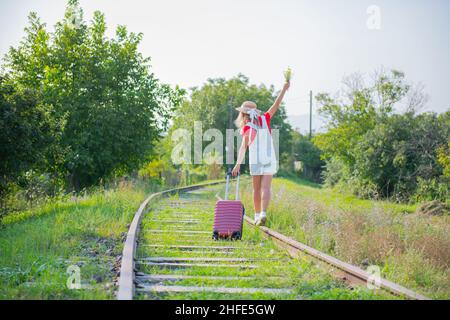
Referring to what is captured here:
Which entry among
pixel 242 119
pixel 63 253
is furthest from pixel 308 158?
pixel 63 253

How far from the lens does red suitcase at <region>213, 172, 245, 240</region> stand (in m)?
6.87

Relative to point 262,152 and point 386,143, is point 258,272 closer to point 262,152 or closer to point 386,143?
point 262,152

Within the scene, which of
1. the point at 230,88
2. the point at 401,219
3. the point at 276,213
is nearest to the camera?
the point at 401,219

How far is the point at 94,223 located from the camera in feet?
25.3

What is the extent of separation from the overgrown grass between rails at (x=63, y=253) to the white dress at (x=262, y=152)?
2.31 meters

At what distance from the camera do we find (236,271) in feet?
16.1

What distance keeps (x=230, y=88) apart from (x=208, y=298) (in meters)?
44.4

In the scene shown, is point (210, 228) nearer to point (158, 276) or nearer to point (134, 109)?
point (158, 276)

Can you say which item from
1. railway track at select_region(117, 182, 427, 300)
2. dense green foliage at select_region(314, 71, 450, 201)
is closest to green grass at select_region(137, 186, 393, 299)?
railway track at select_region(117, 182, 427, 300)

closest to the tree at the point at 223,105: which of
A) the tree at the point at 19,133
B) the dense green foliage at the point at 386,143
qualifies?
the dense green foliage at the point at 386,143

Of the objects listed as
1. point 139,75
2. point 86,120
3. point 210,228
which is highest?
point 139,75

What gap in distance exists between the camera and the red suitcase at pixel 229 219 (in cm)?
687

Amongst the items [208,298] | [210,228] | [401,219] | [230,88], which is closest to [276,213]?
[210,228]

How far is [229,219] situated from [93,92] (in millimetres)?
13233
